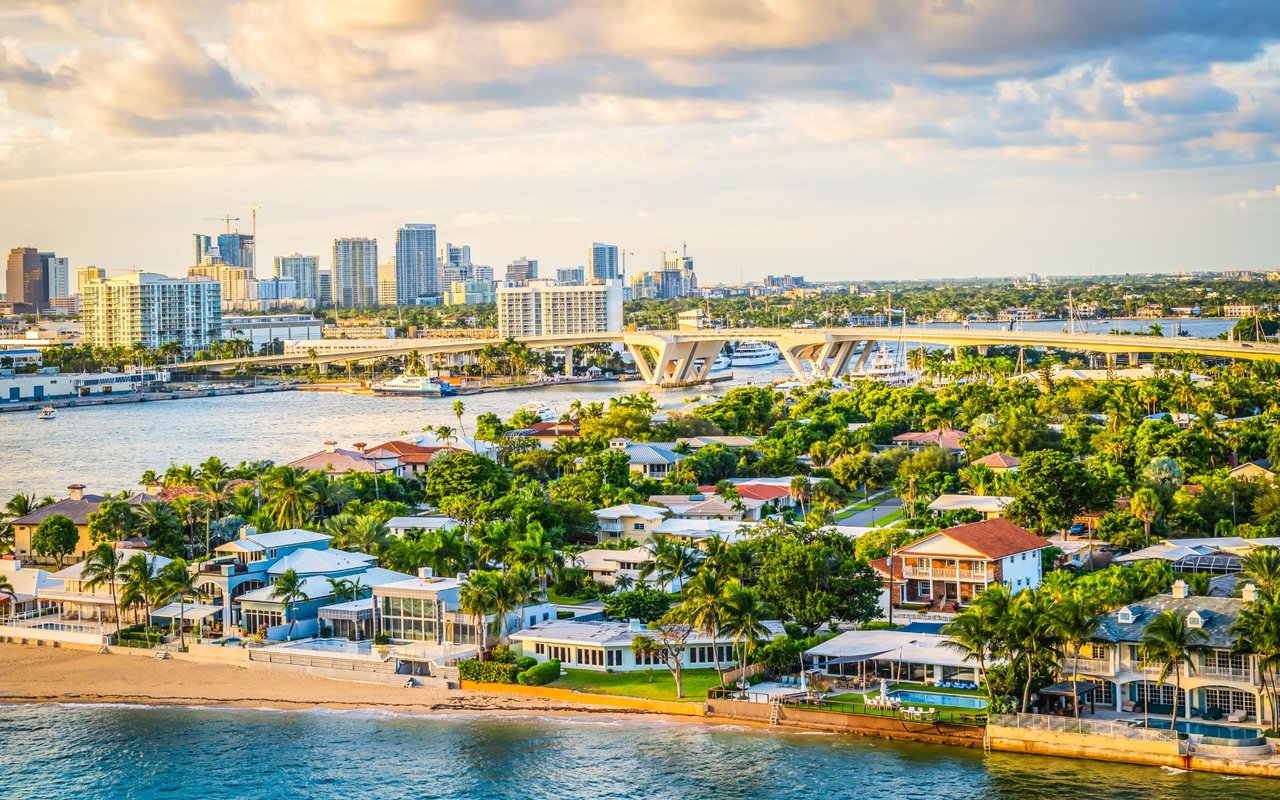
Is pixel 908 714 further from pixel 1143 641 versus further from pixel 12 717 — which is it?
pixel 12 717

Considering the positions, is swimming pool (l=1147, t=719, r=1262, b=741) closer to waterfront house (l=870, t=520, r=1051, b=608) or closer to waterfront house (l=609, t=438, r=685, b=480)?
waterfront house (l=870, t=520, r=1051, b=608)

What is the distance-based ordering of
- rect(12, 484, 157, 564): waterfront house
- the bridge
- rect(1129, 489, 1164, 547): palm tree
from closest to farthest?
rect(1129, 489, 1164, 547): palm tree < rect(12, 484, 157, 564): waterfront house < the bridge

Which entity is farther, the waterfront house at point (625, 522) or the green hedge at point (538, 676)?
the waterfront house at point (625, 522)

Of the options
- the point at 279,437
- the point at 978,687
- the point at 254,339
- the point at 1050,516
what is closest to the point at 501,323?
the point at 254,339

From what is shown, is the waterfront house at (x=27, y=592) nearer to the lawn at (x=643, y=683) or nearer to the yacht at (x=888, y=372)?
the lawn at (x=643, y=683)

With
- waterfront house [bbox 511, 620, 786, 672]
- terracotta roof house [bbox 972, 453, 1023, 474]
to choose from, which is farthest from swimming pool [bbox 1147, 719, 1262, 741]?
terracotta roof house [bbox 972, 453, 1023, 474]

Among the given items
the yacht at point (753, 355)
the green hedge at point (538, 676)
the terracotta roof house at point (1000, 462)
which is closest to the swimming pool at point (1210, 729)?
the green hedge at point (538, 676)

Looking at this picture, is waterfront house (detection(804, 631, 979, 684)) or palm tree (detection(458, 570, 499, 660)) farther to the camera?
palm tree (detection(458, 570, 499, 660))
